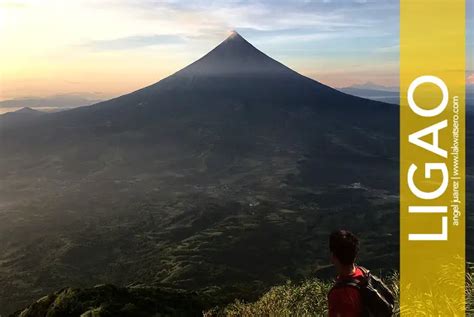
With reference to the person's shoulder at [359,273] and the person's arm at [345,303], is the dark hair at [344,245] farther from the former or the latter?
the person's arm at [345,303]

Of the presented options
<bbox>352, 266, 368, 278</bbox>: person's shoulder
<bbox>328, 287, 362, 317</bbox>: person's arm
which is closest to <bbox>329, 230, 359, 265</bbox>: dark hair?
<bbox>352, 266, 368, 278</bbox>: person's shoulder

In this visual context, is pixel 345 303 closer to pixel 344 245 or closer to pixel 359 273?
pixel 359 273

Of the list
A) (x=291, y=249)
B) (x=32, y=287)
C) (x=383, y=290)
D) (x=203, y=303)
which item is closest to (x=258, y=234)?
(x=291, y=249)

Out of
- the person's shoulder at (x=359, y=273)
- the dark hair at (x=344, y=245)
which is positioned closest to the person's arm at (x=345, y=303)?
the person's shoulder at (x=359, y=273)

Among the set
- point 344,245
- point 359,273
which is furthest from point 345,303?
point 344,245

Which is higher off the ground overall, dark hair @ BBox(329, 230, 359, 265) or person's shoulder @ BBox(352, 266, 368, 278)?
dark hair @ BBox(329, 230, 359, 265)

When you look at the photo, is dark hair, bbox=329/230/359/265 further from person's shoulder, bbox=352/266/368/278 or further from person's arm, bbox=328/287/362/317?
person's arm, bbox=328/287/362/317

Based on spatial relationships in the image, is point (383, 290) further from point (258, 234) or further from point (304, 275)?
point (258, 234)
